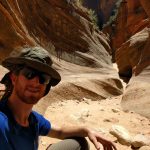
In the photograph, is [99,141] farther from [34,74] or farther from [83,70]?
[83,70]

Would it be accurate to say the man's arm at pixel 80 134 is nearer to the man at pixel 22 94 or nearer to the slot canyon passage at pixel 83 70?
the man at pixel 22 94

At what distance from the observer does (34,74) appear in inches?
113

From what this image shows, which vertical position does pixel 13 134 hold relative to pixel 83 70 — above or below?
above

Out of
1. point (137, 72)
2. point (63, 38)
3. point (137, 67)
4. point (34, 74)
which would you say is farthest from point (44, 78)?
point (63, 38)

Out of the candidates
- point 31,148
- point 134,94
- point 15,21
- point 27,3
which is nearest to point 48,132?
point 31,148

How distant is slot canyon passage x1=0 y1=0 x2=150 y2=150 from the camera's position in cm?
788

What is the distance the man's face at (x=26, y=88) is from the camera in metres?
2.84

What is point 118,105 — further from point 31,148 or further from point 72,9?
point 72,9

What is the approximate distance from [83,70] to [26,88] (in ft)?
42.1

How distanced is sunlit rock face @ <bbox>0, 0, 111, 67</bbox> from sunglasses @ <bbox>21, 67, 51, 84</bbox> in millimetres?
7773

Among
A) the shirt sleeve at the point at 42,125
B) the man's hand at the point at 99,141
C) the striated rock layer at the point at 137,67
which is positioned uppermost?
the shirt sleeve at the point at 42,125

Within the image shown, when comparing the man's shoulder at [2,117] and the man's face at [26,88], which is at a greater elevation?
the man's face at [26,88]

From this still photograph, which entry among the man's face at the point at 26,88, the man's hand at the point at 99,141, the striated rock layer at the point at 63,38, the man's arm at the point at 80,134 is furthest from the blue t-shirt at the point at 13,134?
the striated rock layer at the point at 63,38

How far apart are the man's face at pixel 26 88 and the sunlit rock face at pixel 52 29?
781cm
